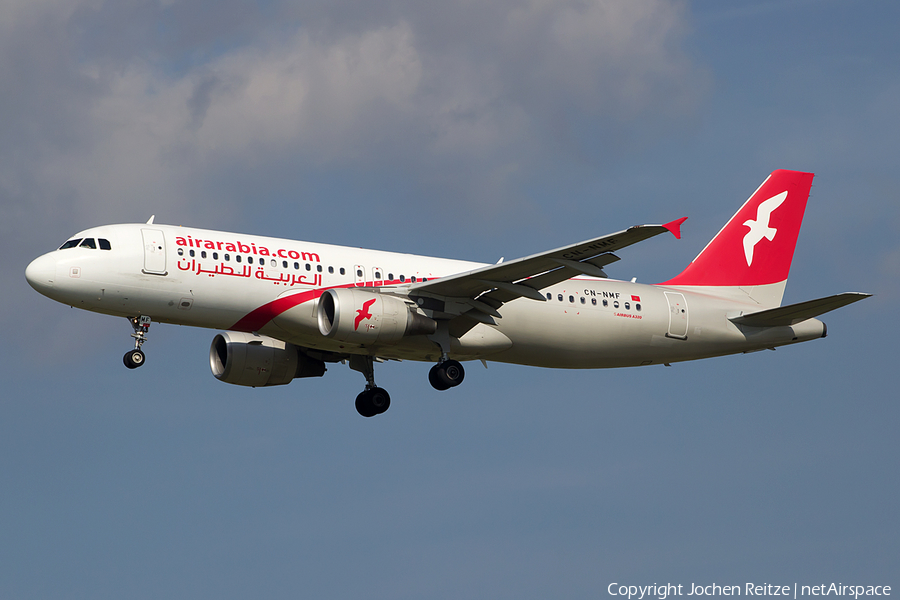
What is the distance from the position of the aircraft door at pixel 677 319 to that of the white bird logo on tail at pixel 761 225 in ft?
14.6

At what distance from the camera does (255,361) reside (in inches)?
1533

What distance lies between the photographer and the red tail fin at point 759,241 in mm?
41750

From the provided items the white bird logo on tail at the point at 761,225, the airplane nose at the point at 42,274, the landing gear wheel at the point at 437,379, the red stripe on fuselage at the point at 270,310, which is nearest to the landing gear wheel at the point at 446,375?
the landing gear wheel at the point at 437,379

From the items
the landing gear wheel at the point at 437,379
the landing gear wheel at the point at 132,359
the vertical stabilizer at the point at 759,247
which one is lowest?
the landing gear wheel at the point at 132,359

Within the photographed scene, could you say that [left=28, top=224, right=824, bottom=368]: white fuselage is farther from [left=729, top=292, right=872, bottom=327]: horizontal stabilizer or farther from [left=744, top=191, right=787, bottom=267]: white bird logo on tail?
[left=744, top=191, right=787, bottom=267]: white bird logo on tail

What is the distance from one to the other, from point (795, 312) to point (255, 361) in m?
17.9

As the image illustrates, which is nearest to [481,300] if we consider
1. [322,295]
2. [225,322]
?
[322,295]

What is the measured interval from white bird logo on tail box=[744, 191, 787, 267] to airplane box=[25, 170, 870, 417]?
3.2 inches

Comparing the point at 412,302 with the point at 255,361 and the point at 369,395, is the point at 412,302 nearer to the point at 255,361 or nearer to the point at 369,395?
the point at 369,395

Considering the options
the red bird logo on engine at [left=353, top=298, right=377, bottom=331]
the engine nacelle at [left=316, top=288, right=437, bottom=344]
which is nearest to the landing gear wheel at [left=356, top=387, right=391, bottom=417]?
the engine nacelle at [left=316, top=288, right=437, bottom=344]

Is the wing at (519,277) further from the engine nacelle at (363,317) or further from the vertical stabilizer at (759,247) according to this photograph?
the vertical stabilizer at (759,247)

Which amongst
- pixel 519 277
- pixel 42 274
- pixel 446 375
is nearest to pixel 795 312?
pixel 519 277

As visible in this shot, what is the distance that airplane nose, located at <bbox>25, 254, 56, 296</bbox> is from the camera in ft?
107

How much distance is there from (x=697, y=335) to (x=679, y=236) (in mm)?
11129
